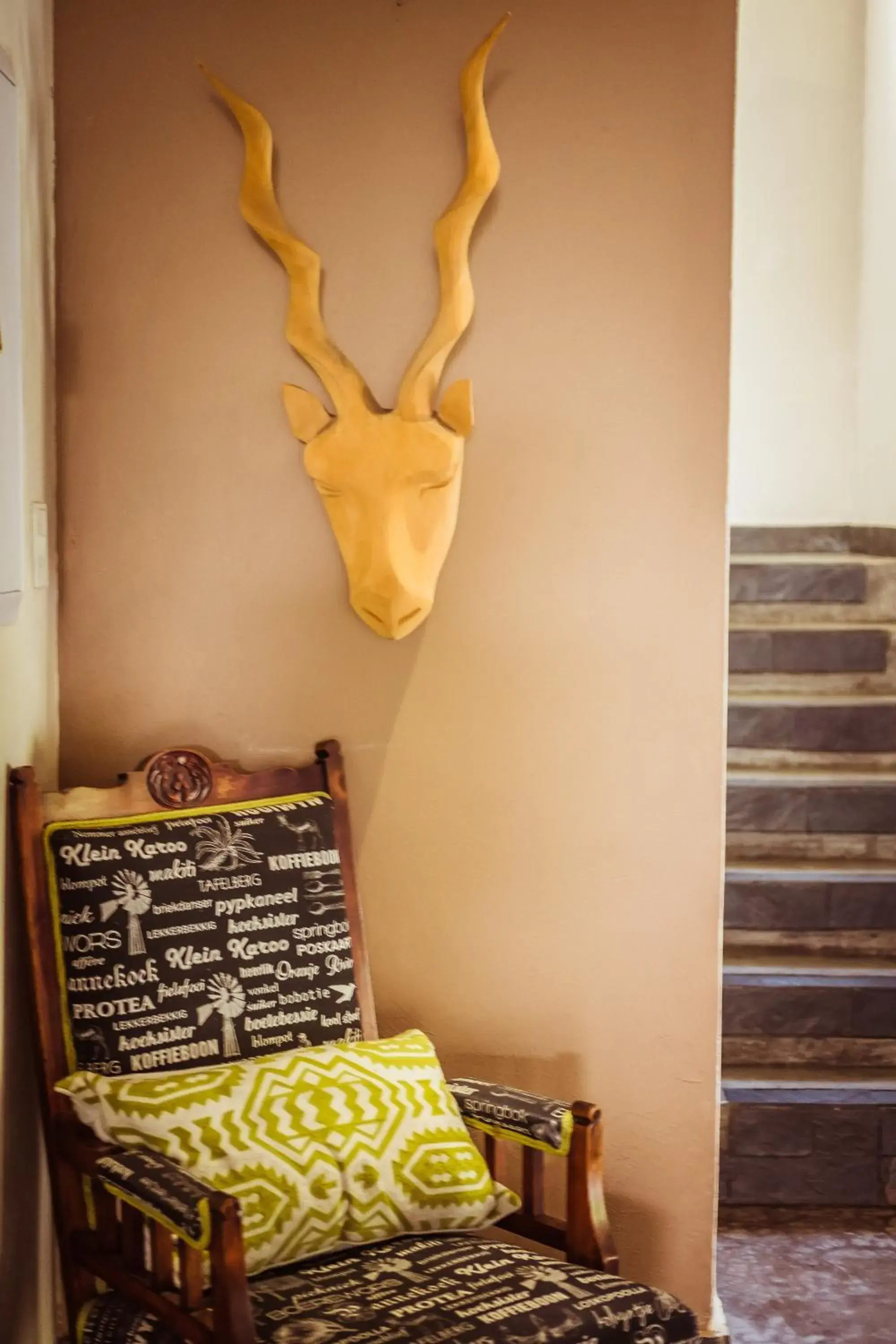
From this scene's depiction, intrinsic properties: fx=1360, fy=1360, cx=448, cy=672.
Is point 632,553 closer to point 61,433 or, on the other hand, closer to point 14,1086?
point 61,433

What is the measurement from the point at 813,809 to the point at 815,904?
0.29 metres

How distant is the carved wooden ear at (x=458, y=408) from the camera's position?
2.10 meters

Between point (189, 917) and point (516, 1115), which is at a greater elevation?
point (189, 917)

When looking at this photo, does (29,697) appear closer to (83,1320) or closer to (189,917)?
(189,917)

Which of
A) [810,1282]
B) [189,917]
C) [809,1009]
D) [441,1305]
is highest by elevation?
[189,917]

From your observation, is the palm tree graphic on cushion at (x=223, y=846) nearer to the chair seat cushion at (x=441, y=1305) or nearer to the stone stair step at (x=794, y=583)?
the chair seat cushion at (x=441, y=1305)

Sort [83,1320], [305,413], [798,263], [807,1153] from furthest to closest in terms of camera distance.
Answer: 1. [798,263]
2. [807,1153]
3. [305,413]
4. [83,1320]

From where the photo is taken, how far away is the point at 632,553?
222cm

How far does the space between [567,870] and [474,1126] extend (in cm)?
47

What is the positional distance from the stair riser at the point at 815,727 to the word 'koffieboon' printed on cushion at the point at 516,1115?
1.85 meters

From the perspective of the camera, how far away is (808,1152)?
2898 millimetres

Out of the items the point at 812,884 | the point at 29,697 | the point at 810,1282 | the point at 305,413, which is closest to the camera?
the point at 29,697

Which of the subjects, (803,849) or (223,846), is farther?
(803,849)

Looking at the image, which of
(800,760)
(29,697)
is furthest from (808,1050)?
(29,697)
